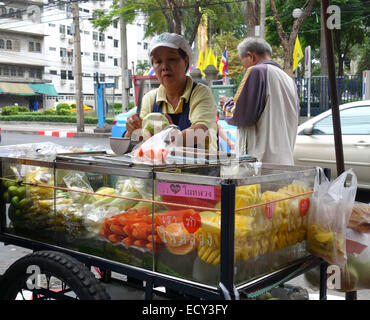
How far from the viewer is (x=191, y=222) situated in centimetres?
155

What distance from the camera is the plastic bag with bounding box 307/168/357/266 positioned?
179 cm

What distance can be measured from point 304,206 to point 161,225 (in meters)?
0.65

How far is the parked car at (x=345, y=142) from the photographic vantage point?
591 centimetres

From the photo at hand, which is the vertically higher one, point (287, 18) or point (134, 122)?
point (287, 18)

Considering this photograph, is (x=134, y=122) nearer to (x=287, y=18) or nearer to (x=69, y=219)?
(x=69, y=219)

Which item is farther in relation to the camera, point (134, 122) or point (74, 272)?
point (134, 122)

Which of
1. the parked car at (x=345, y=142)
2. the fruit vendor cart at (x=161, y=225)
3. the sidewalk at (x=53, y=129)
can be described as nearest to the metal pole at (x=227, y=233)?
the fruit vendor cart at (x=161, y=225)

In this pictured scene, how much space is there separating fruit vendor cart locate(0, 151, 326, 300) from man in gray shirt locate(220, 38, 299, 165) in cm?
94

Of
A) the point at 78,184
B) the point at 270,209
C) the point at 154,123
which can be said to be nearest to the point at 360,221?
the point at 270,209

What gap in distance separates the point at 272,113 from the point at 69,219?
5.49 ft

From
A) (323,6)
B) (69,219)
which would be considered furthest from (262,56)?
(69,219)
